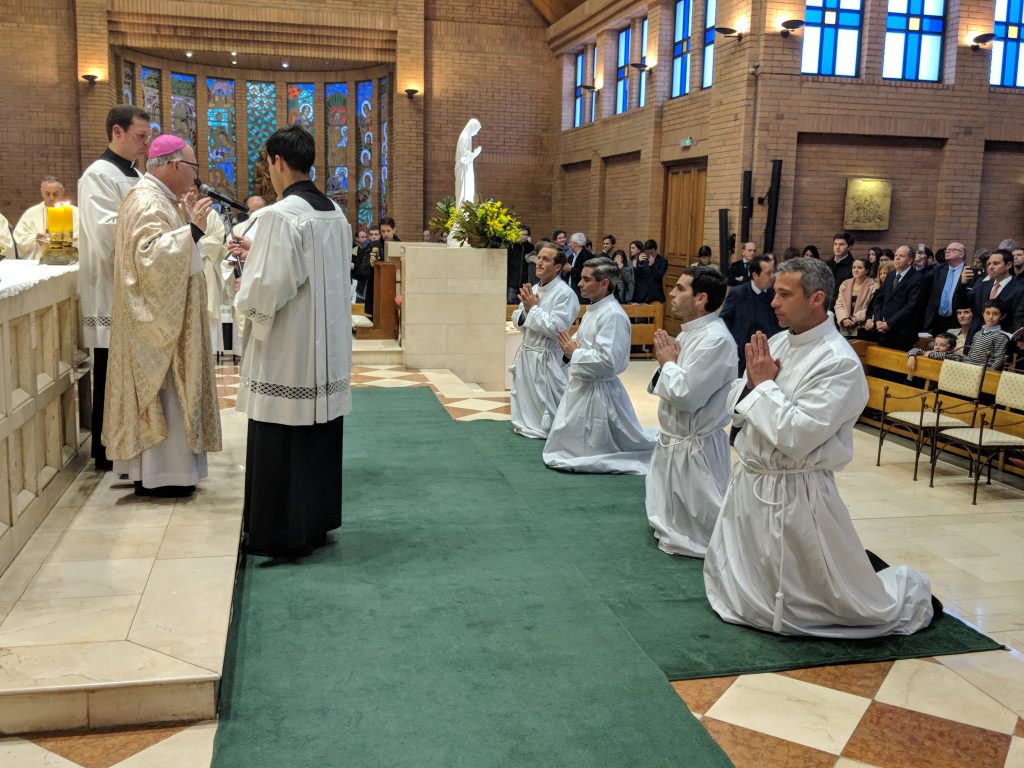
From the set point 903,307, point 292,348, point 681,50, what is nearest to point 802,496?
point 292,348

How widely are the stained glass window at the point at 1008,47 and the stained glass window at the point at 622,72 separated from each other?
235 inches

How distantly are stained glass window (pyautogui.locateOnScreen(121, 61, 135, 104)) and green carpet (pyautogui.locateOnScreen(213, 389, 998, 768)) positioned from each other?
52.5 feet

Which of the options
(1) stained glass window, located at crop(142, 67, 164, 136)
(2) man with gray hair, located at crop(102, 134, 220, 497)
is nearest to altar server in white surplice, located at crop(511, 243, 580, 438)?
(2) man with gray hair, located at crop(102, 134, 220, 497)

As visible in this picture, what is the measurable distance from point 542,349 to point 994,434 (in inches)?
131

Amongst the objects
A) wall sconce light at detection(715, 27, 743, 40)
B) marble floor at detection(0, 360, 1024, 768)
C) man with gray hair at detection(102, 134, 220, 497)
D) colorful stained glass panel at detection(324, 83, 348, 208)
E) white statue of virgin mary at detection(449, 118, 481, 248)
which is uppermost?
wall sconce light at detection(715, 27, 743, 40)

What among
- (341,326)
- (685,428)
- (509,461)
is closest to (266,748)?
(341,326)

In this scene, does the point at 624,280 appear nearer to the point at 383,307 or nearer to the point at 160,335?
the point at 383,307

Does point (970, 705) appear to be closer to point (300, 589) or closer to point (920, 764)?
point (920, 764)

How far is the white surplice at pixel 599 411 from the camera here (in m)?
6.33

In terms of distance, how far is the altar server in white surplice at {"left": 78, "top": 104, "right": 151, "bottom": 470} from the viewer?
15.3 feet

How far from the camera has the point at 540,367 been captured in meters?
7.61

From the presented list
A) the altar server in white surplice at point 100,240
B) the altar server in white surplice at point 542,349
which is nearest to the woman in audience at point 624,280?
the altar server in white surplice at point 542,349

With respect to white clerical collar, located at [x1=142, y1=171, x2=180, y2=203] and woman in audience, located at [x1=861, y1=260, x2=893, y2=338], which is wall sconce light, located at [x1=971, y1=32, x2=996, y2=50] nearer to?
woman in audience, located at [x1=861, y1=260, x2=893, y2=338]

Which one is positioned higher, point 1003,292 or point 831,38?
point 831,38
